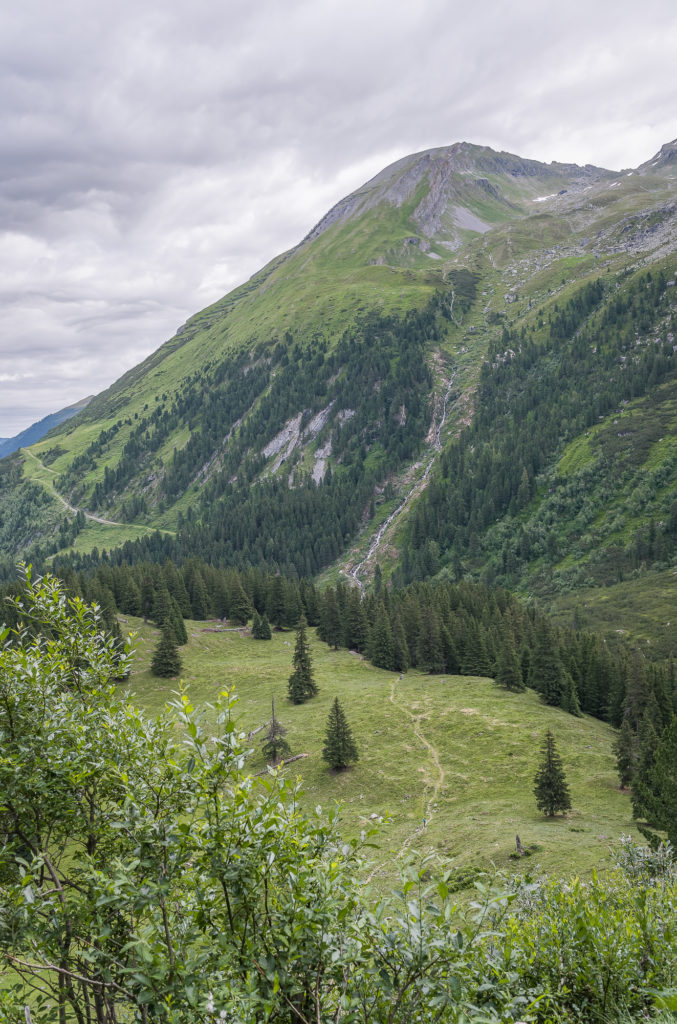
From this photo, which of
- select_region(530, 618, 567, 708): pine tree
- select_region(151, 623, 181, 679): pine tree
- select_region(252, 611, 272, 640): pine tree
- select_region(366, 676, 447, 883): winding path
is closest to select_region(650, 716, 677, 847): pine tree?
select_region(366, 676, 447, 883): winding path

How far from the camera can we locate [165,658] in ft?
268

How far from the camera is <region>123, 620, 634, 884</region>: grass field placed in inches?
1441

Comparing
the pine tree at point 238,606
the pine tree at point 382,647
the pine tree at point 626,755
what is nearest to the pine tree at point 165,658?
the pine tree at point 238,606

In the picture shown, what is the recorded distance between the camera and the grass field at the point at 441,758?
36.6 m

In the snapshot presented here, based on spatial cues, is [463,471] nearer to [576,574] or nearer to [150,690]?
[576,574]

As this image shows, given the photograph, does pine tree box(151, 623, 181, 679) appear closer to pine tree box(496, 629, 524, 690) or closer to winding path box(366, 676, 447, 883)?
winding path box(366, 676, 447, 883)

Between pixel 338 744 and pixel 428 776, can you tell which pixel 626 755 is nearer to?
pixel 428 776

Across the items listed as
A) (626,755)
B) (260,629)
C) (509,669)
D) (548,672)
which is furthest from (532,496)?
(626,755)

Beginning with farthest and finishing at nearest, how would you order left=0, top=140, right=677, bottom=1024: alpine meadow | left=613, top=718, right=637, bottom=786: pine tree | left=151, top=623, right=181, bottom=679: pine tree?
left=151, top=623, right=181, bottom=679: pine tree < left=613, top=718, right=637, bottom=786: pine tree < left=0, top=140, right=677, bottom=1024: alpine meadow

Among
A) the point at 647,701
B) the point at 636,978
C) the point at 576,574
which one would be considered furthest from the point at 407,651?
the point at 636,978

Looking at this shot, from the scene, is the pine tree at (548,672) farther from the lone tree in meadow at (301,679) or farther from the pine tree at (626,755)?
the lone tree in meadow at (301,679)

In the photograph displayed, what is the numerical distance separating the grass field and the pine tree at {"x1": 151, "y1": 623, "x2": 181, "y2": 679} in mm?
1902

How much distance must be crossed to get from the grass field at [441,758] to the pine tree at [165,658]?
1.90 metres

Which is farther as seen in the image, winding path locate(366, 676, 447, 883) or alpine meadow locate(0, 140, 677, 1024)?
winding path locate(366, 676, 447, 883)
